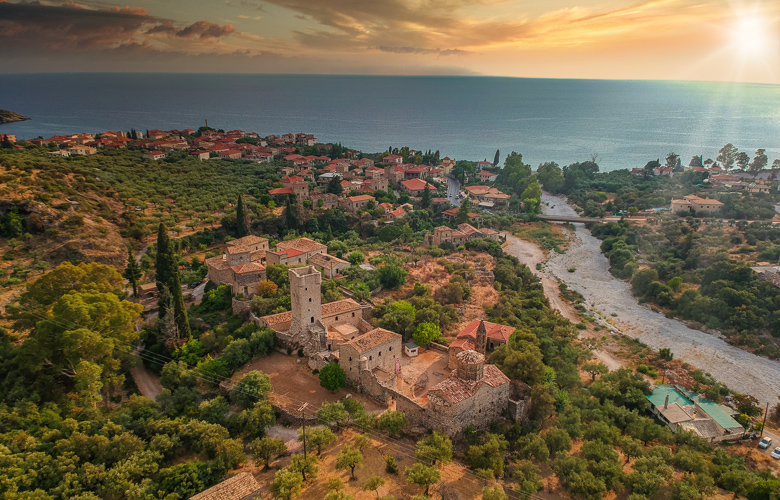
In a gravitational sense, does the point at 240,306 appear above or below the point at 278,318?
below

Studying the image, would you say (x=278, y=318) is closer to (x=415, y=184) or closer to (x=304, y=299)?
(x=304, y=299)

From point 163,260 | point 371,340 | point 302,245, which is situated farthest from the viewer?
point 302,245

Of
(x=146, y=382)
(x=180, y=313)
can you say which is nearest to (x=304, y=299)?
(x=180, y=313)

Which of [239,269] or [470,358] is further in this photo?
[239,269]

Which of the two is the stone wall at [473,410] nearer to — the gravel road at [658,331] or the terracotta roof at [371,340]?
the terracotta roof at [371,340]

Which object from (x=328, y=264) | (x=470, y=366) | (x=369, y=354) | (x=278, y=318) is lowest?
(x=278, y=318)

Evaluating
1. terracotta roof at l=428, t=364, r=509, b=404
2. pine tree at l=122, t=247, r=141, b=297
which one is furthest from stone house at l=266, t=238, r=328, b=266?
terracotta roof at l=428, t=364, r=509, b=404

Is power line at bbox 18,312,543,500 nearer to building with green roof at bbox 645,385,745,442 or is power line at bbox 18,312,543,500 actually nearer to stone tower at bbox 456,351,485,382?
stone tower at bbox 456,351,485,382

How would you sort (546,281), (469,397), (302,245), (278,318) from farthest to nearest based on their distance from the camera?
(546,281)
(302,245)
(278,318)
(469,397)
